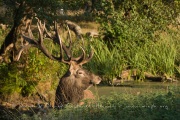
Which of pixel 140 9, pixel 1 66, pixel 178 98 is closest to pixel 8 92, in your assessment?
pixel 1 66

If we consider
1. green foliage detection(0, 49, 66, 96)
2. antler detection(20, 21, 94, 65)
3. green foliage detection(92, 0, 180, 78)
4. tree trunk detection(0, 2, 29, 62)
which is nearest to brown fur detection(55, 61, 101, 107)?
antler detection(20, 21, 94, 65)

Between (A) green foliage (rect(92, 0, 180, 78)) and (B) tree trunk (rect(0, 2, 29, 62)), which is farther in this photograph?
(A) green foliage (rect(92, 0, 180, 78))

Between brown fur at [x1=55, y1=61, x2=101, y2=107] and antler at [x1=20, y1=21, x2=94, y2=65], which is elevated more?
antler at [x1=20, y1=21, x2=94, y2=65]

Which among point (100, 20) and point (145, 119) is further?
point (100, 20)

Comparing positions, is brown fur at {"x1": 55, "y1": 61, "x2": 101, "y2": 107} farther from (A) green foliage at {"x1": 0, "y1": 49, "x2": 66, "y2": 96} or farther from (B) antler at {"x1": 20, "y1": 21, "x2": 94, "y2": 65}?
(A) green foliage at {"x1": 0, "y1": 49, "x2": 66, "y2": 96}

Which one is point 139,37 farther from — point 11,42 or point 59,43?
point 59,43

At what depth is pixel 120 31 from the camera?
21.2 meters

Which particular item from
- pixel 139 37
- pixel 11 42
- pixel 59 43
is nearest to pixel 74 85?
pixel 59 43

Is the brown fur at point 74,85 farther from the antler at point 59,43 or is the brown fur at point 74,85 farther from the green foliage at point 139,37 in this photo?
the green foliage at point 139,37

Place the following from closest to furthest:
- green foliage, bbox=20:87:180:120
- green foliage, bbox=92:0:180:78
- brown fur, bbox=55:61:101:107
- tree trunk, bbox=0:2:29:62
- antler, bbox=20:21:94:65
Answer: green foliage, bbox=20:87:180:120, brown fur, bbox=55:61:101:107, antler, bbox=20:21:94:65, tree trunk, bbox=0:2:29:62, green foliage, bbox=92:0:180:78

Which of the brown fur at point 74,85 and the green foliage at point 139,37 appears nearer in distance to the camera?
the brown fur at point 74,85

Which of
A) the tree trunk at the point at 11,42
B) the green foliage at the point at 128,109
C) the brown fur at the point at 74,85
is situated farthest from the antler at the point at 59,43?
the green foliage at the point at 128,109

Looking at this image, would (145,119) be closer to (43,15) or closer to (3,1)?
(43,15)

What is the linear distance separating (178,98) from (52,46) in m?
10.9
